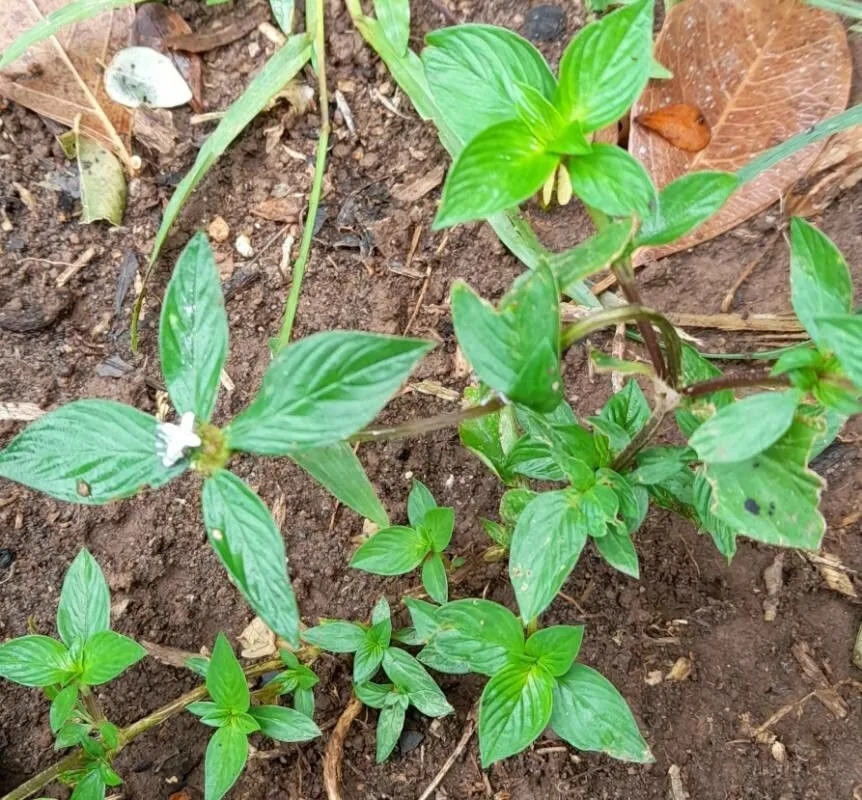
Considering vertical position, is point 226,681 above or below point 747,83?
below

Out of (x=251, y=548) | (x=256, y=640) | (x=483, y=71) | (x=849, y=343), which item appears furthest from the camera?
(x=256, y=640)

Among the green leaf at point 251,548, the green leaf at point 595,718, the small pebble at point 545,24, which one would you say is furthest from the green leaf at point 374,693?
the small pebble at point 545,24

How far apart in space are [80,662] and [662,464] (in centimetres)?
95

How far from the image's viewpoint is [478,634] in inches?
48.0

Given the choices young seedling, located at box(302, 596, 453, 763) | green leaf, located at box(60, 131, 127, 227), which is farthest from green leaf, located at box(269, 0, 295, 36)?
young seedling, located at box(302, 596, 453, 763)

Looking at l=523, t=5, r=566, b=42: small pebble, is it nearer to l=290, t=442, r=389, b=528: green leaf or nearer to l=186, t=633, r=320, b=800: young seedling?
l=290, t=442, r=389, b=528: green leaf

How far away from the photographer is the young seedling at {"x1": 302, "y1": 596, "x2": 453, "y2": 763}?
138cm

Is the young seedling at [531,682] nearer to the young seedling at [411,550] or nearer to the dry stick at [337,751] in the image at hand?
the young seedling at [411,550]

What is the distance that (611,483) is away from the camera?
1.10m

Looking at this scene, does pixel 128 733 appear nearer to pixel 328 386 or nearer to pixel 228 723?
pixel 228 723

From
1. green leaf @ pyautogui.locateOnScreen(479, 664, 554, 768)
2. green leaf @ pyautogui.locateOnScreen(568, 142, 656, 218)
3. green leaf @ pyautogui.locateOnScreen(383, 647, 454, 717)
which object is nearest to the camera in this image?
green leaf @ pyautogui.locateOnScreen(568, 142, 656, 218)

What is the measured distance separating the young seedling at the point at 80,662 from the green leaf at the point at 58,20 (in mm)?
1096

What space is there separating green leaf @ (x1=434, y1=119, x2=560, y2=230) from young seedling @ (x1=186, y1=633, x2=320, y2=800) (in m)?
0.74

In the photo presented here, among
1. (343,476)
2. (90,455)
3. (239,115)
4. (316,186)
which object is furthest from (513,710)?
(239,115)
